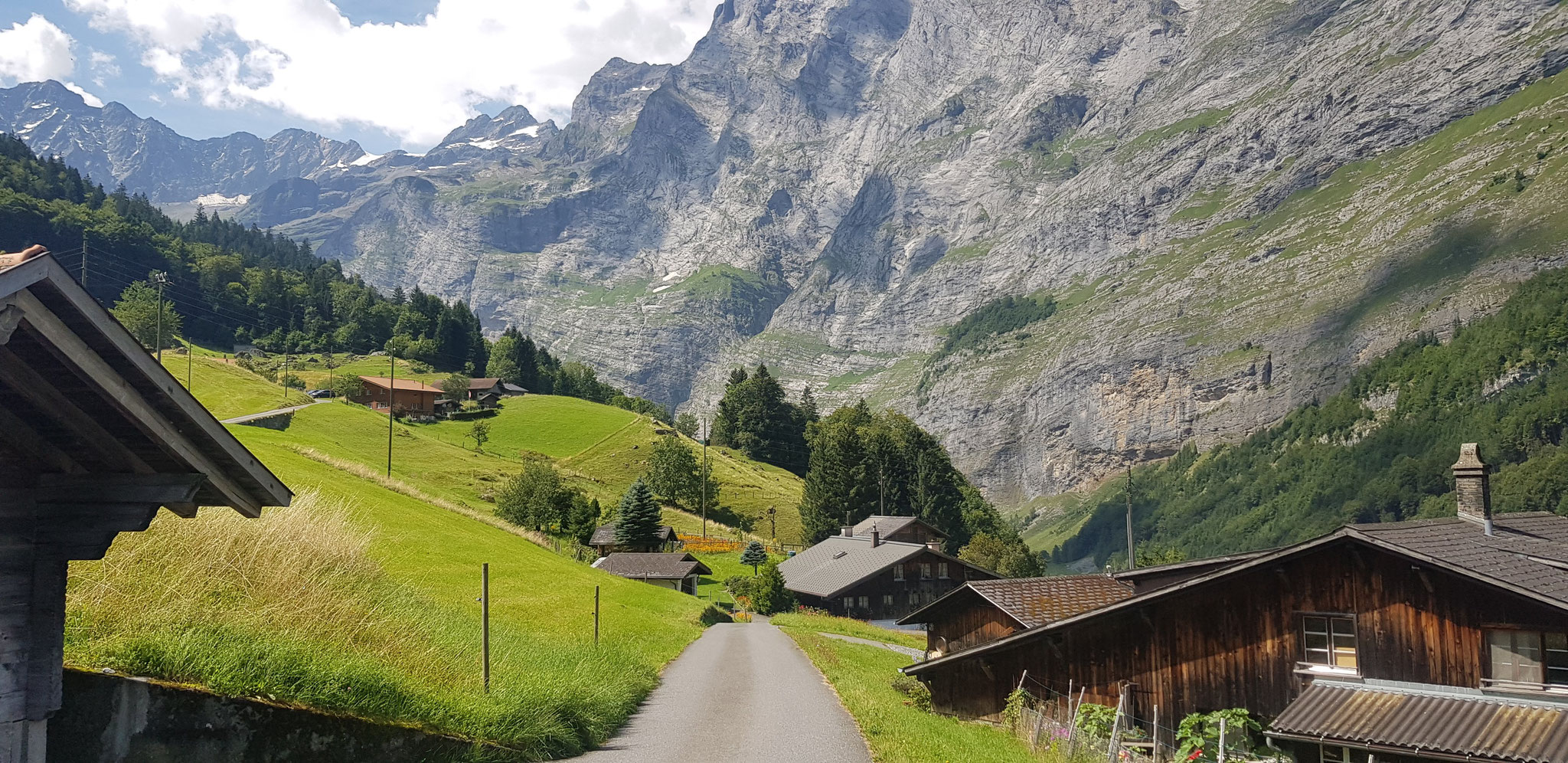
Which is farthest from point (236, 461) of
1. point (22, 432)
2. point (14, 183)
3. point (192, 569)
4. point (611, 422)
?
point (14, 183)

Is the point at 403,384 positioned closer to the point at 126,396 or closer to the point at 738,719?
the point at 738,719

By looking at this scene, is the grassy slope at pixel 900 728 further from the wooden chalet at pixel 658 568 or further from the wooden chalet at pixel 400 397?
the wooden chalet at pixel 400 397

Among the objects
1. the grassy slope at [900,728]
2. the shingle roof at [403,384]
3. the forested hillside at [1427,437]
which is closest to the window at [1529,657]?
the grassy slope at [900,728]

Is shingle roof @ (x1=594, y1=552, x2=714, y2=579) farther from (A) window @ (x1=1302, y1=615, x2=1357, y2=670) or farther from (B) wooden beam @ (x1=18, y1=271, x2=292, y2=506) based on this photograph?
(B) wooden beam @ (x1=18, y1=271, x2=292, y2=506)

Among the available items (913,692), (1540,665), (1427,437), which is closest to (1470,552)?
(1540,665)

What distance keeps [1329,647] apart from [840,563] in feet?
184

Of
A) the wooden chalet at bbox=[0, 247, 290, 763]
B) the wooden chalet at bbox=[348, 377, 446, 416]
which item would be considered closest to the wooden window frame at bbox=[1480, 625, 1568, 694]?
the wooden chalet at bbox=[0, 247, 290, 763]

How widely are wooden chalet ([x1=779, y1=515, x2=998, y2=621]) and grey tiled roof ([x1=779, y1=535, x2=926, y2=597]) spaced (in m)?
0.08

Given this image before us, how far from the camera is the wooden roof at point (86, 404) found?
6113mm

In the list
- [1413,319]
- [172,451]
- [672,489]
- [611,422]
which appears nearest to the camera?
[172,451]

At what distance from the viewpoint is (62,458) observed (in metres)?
7.26

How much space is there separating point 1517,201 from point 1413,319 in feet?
114

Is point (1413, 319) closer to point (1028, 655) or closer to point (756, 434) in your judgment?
point (756, 434)

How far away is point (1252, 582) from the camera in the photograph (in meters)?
25.7
